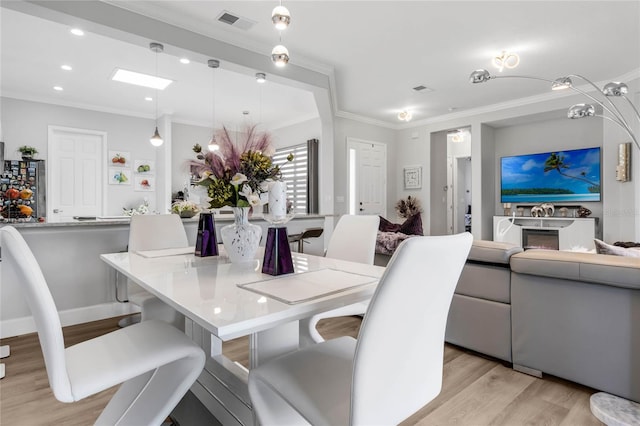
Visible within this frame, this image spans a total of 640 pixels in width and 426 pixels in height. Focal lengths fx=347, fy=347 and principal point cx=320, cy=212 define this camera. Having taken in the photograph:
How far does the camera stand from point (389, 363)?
0.83m

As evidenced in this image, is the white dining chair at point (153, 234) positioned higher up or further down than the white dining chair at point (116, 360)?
higher up

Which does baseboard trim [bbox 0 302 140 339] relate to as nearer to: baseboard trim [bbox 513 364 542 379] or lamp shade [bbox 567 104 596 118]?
baseboard trim [bbox 513 364 542 379]

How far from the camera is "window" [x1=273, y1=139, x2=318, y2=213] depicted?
664 cm

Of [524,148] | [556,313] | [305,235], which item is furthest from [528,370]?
[524,148]

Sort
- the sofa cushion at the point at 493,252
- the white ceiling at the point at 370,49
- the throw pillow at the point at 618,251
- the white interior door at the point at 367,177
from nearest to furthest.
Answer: the throw pillow at the point at 618,251 → the sofa cushion at the point at 493,252 → the white ceiling at the point at 370,49 → the white interior door at the point at 367,177

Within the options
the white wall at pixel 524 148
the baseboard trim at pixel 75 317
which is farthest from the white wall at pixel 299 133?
the baseboard trim at pixel 75 317

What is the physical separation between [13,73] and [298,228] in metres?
4.15

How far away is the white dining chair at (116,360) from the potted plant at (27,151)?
17.4 feet

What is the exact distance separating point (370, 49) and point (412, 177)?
3697mm

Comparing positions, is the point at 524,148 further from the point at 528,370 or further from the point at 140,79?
the point at 140,79

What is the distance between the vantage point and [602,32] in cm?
340

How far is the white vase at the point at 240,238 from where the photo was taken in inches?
66.0

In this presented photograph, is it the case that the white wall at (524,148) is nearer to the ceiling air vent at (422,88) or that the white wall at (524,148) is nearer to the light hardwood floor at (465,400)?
the ceiling air vent at (422,88)

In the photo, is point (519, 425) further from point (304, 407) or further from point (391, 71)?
point (391, 71)
